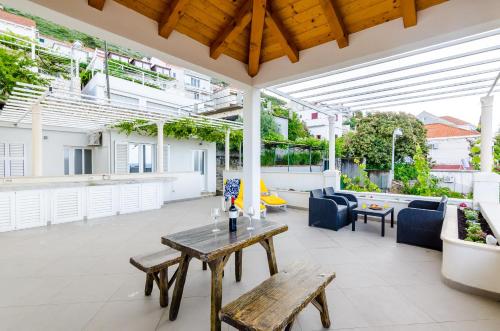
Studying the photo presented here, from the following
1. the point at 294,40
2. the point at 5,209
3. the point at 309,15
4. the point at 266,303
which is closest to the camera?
the point at 266,303

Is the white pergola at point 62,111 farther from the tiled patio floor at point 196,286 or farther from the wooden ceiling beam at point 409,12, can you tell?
the wooden ceiling beam at point 409,12

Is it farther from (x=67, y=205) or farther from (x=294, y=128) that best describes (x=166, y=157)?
(x=294, y=128)

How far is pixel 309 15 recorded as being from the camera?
2.88 metres

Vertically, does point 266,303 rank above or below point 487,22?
below

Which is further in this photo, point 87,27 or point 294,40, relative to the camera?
point 294,40

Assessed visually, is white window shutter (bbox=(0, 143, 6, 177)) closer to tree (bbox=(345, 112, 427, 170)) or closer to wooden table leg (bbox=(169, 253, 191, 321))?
wooden table leg (bbox=(169, 253, 191, 321))

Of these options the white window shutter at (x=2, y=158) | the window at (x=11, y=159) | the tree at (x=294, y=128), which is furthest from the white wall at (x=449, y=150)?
the white window shutter at (x=2, y=158)

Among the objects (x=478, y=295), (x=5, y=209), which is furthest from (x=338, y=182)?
(x=5, y=209)

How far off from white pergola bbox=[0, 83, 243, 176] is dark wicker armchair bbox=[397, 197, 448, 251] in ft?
18.4

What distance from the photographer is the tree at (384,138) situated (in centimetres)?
934

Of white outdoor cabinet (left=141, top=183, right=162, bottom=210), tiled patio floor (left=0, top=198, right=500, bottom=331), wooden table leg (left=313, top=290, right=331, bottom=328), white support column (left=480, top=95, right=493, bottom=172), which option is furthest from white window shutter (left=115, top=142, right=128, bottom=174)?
white support column (left=480, top=95, right=493, bottom=172)

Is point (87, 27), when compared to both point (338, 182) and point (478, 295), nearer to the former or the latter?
point (478, 295)

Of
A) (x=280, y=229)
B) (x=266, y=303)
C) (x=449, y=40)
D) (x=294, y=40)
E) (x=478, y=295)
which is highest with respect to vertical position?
(x=294, y=40)

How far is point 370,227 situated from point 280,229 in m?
3.48
